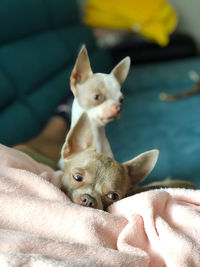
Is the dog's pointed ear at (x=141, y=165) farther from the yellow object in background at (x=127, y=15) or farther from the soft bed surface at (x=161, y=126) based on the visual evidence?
the yellow object in background at (x=127, y=15)

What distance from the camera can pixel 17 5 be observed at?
2.17 metres

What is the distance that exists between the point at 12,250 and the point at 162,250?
1.08 ft

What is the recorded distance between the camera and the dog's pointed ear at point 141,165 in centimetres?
103

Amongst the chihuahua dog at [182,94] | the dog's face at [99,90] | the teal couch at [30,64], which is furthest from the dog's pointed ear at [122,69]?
the chihuahua dog at [182,94]

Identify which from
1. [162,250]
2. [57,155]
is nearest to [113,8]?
[57,155]

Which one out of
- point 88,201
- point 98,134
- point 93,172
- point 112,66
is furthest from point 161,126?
point 88,201

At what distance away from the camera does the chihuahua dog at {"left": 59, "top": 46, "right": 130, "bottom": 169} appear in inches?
40.7

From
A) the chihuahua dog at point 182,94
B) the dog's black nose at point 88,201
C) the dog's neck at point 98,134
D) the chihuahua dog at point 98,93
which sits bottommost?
the chihuahua dog at point 182,94

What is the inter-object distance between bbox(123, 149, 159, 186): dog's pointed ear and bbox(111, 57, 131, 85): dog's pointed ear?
25 centimetres

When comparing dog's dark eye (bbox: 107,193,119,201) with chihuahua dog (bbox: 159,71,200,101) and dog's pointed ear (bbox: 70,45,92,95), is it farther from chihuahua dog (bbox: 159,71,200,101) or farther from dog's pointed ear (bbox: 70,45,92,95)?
chihuahua dog (bbox: 159,71,200,101)

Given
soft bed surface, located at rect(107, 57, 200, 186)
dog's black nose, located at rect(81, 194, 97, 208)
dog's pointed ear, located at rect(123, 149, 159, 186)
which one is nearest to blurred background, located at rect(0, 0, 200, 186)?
soft bed surface, located at rect(107, 57, 200, 186)

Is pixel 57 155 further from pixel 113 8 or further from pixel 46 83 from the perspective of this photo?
pixel 113 8

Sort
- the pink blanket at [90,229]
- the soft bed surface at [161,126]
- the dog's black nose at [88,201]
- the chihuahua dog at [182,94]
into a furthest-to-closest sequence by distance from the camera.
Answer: the chihuahua dog at [182,94] → the soft bed surface at [161,126] → the dog's black nose at [88,201] → the pink blanket at [90,229]

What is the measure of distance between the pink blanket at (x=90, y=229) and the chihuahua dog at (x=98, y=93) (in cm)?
28
